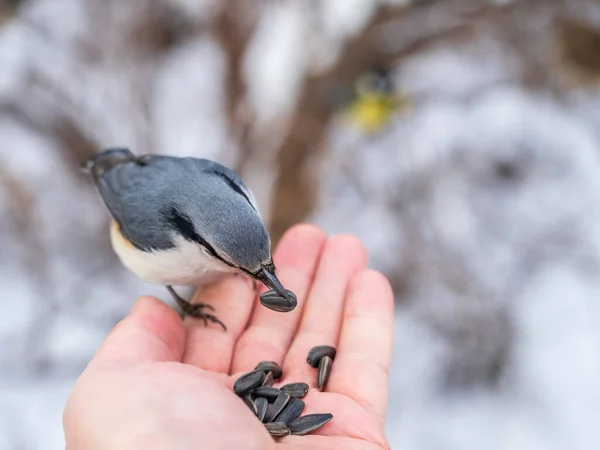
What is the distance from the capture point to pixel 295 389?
1.07 m

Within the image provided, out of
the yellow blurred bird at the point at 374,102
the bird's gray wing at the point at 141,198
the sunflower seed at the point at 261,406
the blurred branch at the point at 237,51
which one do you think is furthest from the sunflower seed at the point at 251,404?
the yellow blurred bird at the point at 374,102

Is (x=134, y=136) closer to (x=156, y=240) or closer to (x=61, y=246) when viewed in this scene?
(x=61, y=246)

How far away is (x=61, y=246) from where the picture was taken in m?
2.56

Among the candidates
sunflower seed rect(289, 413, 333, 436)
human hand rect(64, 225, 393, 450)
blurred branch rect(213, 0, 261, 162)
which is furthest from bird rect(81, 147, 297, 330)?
blurred branch rect(213, 0, 261, 162)

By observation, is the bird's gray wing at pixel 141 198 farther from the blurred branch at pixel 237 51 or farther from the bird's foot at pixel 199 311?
A: the blurred branch at pixel 237 51

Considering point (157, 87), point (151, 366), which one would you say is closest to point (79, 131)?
point (157, 87)

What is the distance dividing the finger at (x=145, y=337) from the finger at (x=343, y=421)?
27 centimetres

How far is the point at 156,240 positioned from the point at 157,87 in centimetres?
168

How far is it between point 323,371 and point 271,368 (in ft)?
0.35

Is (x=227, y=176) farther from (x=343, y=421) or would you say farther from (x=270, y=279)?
(x=343, y=421)

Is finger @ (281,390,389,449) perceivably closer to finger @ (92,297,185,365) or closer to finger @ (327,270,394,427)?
finger @ (327,270,394,427)

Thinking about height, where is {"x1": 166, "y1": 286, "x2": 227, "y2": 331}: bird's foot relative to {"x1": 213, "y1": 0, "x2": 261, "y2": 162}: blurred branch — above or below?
below

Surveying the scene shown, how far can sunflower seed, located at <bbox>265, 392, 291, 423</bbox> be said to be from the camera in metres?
1.00

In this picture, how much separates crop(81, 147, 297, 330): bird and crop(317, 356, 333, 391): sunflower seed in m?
0.16
